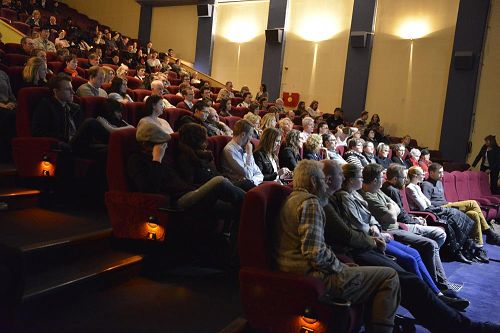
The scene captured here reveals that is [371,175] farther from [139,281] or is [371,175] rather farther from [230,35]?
[230,35]

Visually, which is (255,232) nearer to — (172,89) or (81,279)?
(81,279)

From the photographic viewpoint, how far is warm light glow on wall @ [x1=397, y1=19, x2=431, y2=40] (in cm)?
709

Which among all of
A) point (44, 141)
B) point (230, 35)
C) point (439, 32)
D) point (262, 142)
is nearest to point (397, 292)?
point (262, 142)

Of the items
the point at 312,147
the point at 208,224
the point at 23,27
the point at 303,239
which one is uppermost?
the point at 23,27

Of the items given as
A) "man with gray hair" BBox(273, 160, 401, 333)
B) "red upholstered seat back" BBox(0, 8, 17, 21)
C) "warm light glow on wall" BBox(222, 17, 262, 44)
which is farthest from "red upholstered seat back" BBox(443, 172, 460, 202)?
"red upholstered seat back" BBox(0, 8, 17, 21)

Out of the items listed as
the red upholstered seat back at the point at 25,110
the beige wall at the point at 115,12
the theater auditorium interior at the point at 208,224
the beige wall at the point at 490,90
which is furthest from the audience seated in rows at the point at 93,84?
the beige wall at the point at 115,12

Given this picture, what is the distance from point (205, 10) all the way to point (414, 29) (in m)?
4.10

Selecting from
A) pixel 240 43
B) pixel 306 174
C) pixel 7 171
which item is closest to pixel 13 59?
pixel 7 171

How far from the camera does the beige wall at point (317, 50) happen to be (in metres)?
7.87

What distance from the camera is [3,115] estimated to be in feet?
9.27

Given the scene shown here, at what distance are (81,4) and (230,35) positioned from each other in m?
4.77

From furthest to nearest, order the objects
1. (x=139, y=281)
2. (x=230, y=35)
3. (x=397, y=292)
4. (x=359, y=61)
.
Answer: (x=230, y=35) < (x=359, y=61) < (x=139, y=281) < (x=397, y=292)

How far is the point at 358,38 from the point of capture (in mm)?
7531

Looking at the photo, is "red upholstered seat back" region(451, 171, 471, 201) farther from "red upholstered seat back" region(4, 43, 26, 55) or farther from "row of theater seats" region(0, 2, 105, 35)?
"row of theater seats" region(0, 2, 105, 35)
